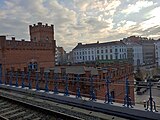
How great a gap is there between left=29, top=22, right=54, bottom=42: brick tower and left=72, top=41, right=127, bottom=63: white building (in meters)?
55.1

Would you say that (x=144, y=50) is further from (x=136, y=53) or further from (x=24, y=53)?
(x=24, y=53)

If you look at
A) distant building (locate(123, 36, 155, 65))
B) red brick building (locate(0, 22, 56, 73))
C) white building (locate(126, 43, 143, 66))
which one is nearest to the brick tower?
red brick building (locate(0, 22, 56, 73))

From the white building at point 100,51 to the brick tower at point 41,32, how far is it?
55083 millimetres

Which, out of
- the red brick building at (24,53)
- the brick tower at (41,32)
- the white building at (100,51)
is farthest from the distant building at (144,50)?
the red brick building at (24,53)

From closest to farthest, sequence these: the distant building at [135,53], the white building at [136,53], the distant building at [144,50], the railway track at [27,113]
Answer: the railway track at [27,113]
the distant building at [135,53]
the white building at [136,53]
the distant building at [144,50]

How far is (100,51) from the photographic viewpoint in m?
99.4

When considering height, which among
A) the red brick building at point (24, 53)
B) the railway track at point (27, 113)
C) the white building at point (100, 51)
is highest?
the white building at point (100, 51)

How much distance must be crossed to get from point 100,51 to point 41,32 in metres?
60.1

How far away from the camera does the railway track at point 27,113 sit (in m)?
7.67

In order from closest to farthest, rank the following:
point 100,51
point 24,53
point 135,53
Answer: point 24,53, point 100,51, point 135,53

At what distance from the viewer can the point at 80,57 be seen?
106 metres

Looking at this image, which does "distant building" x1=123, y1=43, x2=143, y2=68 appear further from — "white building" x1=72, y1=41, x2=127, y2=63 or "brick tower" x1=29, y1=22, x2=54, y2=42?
"brick tower" x1=29, y1=22, x2=54, y2=42

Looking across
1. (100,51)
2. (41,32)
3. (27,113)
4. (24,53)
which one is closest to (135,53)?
(100,51)

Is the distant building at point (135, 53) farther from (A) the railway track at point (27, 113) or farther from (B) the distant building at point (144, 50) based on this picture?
(A) the railway track at point (27, 113)
